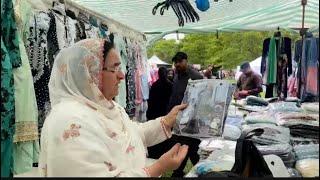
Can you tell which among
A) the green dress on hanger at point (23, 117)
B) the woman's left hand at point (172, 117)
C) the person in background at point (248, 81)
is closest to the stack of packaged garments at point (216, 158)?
the woman's left hand at point (172, 117)

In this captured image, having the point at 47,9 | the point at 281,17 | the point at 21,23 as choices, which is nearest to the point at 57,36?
the point at 47,9

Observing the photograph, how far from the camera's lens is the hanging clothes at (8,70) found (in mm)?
2016

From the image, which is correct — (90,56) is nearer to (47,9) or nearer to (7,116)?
(7,116)

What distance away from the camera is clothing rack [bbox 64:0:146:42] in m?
3.83

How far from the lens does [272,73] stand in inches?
221

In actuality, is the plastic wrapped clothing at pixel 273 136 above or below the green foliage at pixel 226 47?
below

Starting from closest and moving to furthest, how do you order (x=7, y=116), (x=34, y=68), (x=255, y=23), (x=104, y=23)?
(x=7, y=116), (x=34, y=68), (x=104, y=23), (x=255, y=23)

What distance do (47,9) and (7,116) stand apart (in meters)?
1.30

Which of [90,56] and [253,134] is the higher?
[90,56]

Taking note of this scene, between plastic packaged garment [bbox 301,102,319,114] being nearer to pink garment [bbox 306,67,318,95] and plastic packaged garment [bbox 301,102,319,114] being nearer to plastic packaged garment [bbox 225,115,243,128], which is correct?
pink garment [bbox 306,67,318,95]

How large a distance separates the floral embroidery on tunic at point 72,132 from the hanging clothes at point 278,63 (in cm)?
368

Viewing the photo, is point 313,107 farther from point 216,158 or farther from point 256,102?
point 256,102

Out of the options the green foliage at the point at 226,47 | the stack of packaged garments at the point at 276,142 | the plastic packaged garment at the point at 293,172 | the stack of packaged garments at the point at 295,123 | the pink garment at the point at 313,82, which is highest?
the green foliage at the point at 226,47

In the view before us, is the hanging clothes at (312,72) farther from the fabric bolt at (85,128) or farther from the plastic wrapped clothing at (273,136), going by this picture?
the plastic wrapped clothing at (273,136)
